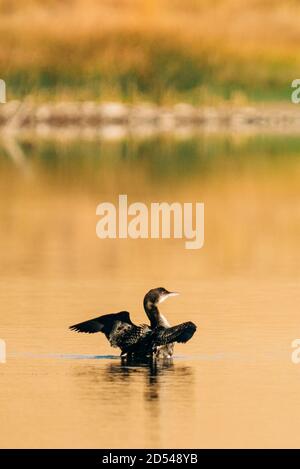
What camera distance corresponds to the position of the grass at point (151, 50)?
74.1 metres

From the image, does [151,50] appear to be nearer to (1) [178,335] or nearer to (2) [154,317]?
(2) [154,317]

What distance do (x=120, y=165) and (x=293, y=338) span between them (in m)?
21.1

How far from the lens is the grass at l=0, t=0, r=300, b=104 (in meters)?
74.1

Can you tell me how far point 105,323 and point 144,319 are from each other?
1306mm

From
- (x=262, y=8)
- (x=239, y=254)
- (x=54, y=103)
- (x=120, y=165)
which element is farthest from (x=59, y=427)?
(x=262, y=8)

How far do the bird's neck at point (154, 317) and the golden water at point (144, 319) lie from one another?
233 mm

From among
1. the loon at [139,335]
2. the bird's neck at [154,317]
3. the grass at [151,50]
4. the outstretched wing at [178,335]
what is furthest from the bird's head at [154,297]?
the grass at [151,50]

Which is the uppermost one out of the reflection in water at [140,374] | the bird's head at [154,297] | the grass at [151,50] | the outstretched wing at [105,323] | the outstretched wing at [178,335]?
the grass at [151,50]

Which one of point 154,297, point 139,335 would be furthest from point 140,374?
point 154,297

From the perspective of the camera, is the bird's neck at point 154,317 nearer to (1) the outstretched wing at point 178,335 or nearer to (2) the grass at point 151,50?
(1) the outstretched wing at point 178,335

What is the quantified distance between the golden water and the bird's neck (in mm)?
233

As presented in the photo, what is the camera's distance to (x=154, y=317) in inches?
530

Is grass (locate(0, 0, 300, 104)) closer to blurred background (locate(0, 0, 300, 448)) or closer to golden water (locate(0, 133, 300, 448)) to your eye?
blurred background (locate(0, 0, 300, 448))

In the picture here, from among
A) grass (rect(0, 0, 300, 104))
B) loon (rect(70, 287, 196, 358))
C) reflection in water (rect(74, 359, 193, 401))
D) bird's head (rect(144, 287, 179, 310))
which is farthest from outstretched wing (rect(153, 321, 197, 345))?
grass (rect(0, 0, 300, 104))
